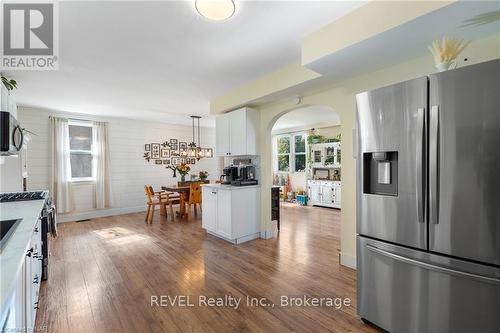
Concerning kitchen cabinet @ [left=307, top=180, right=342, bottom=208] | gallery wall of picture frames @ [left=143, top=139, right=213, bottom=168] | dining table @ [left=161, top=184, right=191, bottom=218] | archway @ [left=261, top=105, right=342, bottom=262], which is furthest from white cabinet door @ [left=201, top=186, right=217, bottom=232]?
kitchen cabinet @ [left=307, top=180, right=342, bottom=208]

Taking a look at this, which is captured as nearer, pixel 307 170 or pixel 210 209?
pixel 210 209

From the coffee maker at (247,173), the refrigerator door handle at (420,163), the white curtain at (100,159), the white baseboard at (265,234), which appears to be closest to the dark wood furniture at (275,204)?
the white baseboard at (265,234)

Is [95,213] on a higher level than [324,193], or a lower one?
lower

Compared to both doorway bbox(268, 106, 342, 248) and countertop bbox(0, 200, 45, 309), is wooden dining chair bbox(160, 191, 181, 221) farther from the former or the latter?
countertop bbox(0, 200, 45, 309)

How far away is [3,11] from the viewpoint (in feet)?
6.23

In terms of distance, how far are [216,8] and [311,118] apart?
5.26 meters

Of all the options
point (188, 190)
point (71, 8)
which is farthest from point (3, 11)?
point (188, 190)

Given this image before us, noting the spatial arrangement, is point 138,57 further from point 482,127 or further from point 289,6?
point 482,127

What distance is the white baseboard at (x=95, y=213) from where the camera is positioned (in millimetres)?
5438

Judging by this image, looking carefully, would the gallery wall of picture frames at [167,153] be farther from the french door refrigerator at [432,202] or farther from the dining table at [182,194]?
the french door refrigerator at [432,202]

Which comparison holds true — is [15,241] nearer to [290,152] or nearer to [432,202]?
[432,202]

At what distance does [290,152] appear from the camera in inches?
337

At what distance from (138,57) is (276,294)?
119 inches

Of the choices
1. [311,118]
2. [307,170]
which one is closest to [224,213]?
[311,118]
